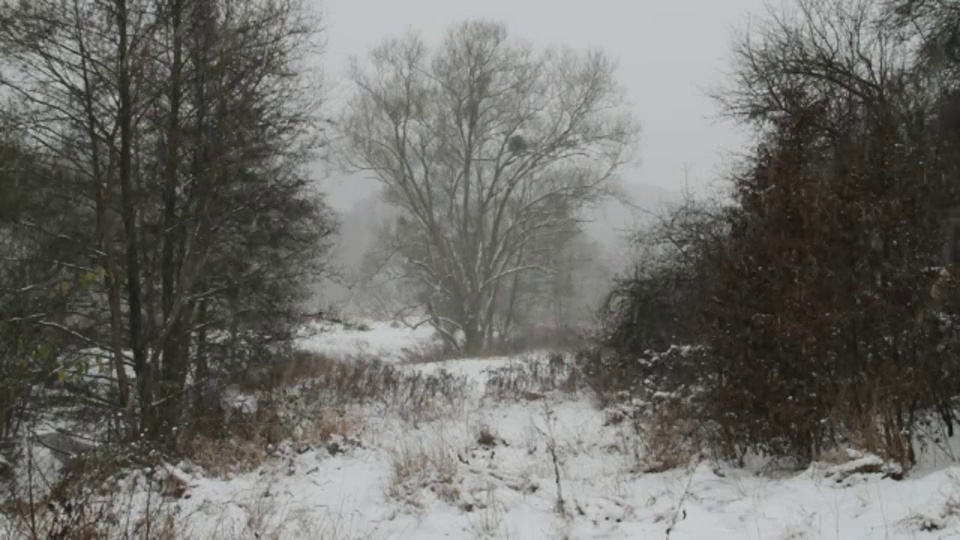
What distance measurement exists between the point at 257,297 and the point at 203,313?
0.95m

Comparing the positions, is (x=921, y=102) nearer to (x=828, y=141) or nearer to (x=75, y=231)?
(x=828, y=141)

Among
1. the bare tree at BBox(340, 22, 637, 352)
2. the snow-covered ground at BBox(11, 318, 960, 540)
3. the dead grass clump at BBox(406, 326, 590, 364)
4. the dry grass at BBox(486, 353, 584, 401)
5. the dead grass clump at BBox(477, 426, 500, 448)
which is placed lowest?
the snow-covered ground at BBox(11, 318, 960, 540)

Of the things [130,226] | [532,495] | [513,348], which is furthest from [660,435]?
[513,348]

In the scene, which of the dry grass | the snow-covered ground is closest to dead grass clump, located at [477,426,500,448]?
the snow-covered ground

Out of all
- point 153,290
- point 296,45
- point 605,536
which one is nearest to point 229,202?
point 153,290

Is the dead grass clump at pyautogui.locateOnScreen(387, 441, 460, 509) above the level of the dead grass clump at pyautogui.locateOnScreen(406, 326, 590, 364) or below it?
below

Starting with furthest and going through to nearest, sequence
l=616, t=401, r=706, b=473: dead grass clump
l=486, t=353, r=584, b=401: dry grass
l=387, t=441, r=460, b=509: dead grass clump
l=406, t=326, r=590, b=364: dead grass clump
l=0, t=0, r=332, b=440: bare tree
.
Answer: l=406, t=326, r=590, b=364: dead grass clump
l=486, t=353, r=584, b=401: dry grass
l=0, t=0, r=332, b=440: bare tree
l=616, t=401, r=706, b=473: dead grass clump
l=387, t=441, r=460, b=509: dead grass clump

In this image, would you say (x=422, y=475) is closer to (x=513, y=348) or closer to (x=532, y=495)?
(x=532, y=495)

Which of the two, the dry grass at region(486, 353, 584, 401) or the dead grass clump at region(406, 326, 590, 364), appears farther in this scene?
the dead grass clump at region(406, 326, 590, 364)

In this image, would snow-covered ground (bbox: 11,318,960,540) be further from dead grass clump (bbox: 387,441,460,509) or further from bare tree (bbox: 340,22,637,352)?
bare tree (bbox: 340,22,637,352)

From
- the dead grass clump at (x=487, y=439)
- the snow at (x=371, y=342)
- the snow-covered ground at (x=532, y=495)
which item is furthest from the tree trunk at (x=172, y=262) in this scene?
the snow at (x=371, y=342)

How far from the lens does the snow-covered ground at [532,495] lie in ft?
15.2

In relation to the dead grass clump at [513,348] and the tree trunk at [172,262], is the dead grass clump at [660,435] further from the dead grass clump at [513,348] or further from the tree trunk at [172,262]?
the dead grass clump at [513,348]

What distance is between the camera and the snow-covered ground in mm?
4641
